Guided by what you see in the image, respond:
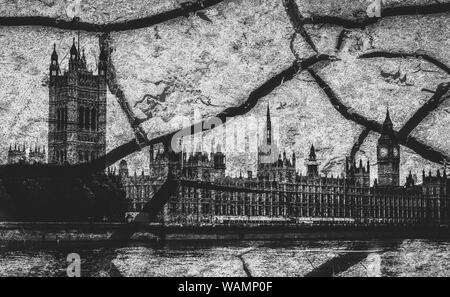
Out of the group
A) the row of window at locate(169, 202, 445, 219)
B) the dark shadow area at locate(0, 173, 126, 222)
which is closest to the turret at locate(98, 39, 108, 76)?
the dark shadow area at locate(0, 173, 126, 222)

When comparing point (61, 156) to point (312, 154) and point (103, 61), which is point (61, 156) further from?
point (312, 154)

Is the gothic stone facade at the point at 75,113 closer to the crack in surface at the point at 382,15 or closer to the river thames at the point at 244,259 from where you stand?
the river thames at the point at 244,259

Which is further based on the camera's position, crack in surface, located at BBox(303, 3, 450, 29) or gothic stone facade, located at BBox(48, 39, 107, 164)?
crack in surface, located at BBox(303, 3, 450, 29)

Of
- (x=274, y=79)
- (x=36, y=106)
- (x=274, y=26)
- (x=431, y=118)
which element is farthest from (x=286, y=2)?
(x=36, y=106)

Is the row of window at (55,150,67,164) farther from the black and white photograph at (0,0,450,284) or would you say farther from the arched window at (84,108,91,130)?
the arched window at (84,108,91,130)

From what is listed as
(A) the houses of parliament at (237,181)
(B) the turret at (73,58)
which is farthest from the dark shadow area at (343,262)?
(B) the turret at (73,58)

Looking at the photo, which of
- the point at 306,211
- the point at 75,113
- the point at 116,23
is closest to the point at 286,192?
the point at 306,211
